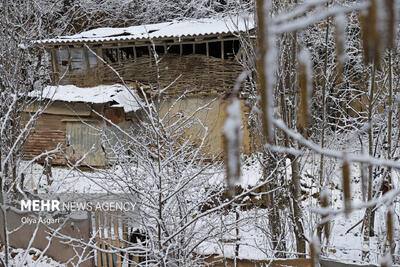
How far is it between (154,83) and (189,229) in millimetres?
8877

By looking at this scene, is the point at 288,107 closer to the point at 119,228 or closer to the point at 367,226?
the point at 367,226

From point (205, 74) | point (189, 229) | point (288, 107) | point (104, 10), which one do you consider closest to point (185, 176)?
point (189, 229)

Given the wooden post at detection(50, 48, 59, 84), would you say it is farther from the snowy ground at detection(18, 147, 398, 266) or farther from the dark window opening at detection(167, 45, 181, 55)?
the dark window opening at detection(167, 45, 181, 55)

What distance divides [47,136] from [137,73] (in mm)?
4081

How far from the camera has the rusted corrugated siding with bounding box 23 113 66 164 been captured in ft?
41.1

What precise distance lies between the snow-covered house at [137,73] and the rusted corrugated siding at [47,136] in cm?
4

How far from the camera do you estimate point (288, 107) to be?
16.0ft

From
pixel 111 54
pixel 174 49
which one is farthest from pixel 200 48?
pixel 111 54

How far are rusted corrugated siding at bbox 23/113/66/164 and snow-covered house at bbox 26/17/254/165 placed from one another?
0.04m

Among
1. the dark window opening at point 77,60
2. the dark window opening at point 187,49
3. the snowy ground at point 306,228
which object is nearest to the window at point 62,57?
the dark window opening at point 77,60

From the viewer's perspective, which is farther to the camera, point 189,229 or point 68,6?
point 68,6

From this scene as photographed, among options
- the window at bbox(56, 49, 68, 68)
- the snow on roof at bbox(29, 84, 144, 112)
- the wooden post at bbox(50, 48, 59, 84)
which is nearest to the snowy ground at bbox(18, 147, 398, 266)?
the snow on roof at bbox(29, 84, 144, 112)

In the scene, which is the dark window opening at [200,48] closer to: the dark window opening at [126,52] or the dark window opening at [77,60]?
the dark window opening at [126,52]

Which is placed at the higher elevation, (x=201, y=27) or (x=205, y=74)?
(x=201, y=27)
